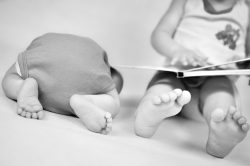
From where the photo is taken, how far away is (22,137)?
63 cm

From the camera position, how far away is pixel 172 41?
1.02m

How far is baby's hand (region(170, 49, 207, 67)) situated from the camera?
2.97 feet

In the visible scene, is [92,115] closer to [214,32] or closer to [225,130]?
[225,130]

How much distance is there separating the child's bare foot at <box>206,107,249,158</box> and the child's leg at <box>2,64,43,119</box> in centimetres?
34

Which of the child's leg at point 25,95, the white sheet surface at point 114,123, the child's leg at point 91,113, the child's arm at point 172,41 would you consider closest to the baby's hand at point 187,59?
the child's arm at point 172,41

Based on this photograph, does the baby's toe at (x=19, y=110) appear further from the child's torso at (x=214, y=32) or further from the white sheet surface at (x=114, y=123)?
the child's torso at (x=214, y=32)

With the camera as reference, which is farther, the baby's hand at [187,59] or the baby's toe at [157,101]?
the baby's hand at [187,59]

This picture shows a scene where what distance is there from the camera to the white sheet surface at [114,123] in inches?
24.0

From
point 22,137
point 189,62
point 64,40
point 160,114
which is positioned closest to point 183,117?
point 189,62

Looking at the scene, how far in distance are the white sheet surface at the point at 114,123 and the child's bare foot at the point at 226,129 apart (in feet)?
A: 0.10

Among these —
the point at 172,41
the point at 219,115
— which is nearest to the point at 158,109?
the point at 219,115

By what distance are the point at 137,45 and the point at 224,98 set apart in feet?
1.84

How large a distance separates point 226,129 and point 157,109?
13 cm

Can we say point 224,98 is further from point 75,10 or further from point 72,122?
point 75,10
